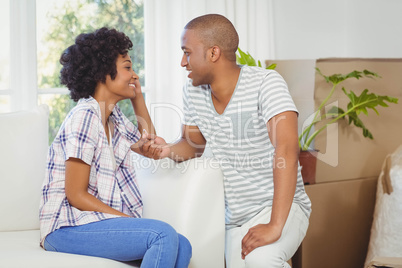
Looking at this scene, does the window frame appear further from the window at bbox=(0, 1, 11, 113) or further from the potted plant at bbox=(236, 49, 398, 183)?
the potted plant at bbox=(236, 49, 398, 183)

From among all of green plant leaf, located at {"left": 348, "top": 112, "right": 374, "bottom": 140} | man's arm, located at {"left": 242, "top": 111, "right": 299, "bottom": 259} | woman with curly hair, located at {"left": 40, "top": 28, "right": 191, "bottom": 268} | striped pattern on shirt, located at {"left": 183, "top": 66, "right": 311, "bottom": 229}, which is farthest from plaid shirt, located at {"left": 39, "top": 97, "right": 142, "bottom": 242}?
green plant leaf, located at {"left": 348, "top": 112, "right": 374, "bottom": 140}

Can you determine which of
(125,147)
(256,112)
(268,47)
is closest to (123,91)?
(125,147)

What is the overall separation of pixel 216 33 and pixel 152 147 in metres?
0.44

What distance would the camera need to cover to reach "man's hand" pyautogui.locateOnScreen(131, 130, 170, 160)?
185 centimetres

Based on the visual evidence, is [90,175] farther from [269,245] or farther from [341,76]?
[341,76]

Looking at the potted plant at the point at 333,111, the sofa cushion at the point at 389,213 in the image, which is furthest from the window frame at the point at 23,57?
the sofa cushion at the point at 389,213

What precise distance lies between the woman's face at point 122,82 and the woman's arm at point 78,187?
0.97 ft

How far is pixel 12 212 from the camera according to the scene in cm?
186

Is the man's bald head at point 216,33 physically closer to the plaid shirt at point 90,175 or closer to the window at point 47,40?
the plaid shirt at point 90,175

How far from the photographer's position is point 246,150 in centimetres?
177

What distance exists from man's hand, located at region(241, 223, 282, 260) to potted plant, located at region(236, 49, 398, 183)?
85 cm

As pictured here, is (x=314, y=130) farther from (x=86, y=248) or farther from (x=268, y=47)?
(x=86, y=248)

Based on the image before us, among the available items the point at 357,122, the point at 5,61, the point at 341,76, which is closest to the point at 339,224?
the point at 357,122

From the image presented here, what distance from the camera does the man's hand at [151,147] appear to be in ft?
6.07
